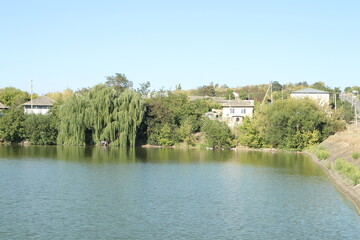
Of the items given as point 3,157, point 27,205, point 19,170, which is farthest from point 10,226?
point 3,157

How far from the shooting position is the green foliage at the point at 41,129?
63750mm

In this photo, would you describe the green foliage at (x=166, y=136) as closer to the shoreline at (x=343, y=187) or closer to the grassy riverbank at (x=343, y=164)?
the grassy riverbank at (x=343, y=164)

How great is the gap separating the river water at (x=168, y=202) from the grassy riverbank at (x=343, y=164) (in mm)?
658

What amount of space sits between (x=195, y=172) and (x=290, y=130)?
25141 millimetres

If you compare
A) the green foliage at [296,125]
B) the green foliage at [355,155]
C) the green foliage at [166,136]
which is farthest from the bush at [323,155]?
the green foliage at [166,136]

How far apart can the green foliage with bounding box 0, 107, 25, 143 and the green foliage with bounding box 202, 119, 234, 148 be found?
80.8 feet

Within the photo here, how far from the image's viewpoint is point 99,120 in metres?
59.4

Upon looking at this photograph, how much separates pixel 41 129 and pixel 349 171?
43667 millimetres

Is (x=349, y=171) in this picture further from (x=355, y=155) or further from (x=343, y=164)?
(x=355, y=155)

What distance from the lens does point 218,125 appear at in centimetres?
6284

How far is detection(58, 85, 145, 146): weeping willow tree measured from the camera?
5944cm

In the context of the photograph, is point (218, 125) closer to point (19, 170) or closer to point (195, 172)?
point (195, 172)

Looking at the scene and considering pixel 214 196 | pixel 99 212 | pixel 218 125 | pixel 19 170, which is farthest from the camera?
pixel 218 125

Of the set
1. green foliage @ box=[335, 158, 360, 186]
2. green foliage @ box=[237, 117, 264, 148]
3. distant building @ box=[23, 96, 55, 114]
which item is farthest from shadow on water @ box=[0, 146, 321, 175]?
distant building @ box=[23, 96, 55, 114]
